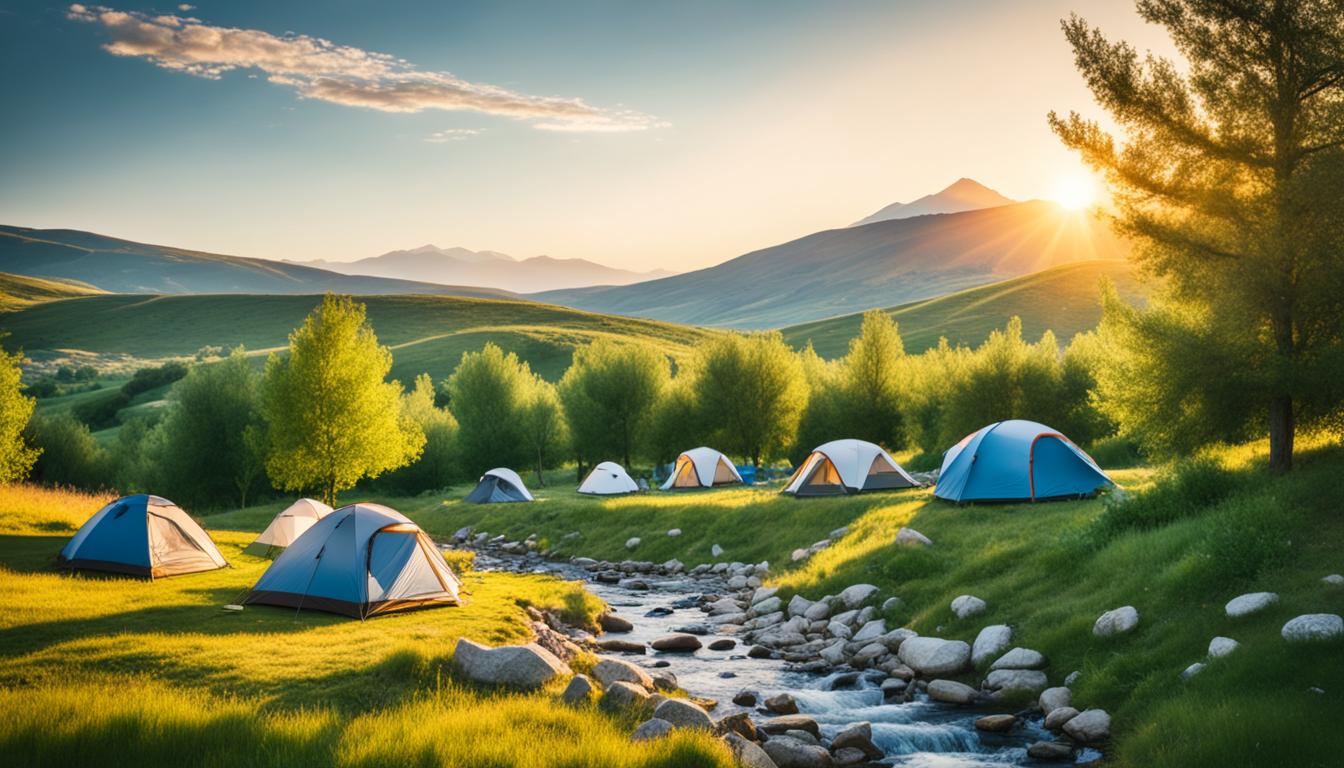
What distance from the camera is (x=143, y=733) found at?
28.4ft

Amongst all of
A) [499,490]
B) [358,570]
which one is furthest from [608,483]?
[358,570]

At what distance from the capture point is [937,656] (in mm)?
15234

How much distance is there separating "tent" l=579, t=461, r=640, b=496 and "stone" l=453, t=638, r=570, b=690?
35.6m

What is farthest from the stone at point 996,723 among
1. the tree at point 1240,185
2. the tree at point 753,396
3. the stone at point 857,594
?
the tree at point 753,396

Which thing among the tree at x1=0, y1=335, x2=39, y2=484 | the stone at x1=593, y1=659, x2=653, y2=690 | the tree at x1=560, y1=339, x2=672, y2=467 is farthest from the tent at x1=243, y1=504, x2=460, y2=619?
the tree at x1=560, y1=339, x2=672, y2=467

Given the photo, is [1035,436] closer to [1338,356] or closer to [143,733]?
[1338,356]

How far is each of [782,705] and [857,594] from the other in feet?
21.1

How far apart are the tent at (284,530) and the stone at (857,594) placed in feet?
56.2

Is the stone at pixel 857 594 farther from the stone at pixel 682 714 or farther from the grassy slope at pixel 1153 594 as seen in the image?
the stone at pixel 682 714

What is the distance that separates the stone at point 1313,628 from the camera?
10547 millimetres

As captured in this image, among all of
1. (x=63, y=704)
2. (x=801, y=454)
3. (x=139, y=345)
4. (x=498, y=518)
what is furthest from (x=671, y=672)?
(x=139, y=345)

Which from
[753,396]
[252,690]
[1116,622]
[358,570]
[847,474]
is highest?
[753,396]

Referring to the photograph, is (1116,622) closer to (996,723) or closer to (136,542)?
(996,723)

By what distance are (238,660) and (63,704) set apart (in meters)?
3.81
